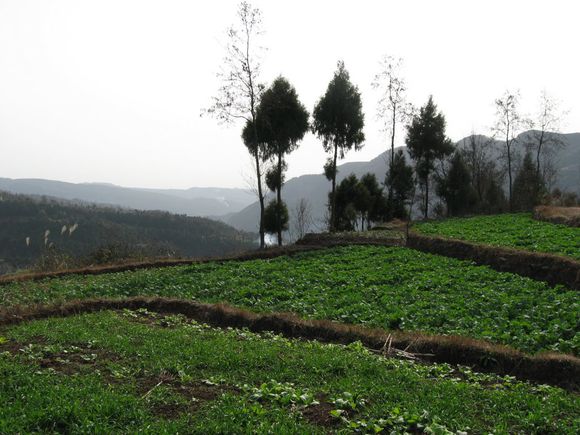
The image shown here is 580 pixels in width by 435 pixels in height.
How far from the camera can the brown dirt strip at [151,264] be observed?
25353mm

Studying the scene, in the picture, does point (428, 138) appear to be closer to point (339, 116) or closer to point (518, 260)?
point (339, 116)

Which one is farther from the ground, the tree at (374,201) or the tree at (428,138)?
the tree at (428,138)

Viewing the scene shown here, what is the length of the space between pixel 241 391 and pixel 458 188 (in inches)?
2401

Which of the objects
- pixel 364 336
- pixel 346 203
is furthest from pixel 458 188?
pixel 364 336

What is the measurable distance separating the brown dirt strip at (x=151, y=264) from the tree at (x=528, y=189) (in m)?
33.5

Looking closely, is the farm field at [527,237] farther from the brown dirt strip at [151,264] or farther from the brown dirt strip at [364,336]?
the brown dirt strip at [364,336]

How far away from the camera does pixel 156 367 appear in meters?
8.85

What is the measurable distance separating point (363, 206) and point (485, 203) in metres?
22.0

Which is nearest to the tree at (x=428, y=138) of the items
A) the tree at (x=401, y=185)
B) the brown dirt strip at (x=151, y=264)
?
the tree at (x=401, y=185)

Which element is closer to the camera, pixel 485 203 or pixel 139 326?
pixel 139 326

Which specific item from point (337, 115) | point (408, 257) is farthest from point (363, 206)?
point (408, 257)

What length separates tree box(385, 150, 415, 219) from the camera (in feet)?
200

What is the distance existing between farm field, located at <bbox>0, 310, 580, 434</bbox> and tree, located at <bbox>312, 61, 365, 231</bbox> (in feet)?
119

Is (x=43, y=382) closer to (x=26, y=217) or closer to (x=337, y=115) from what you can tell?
(x=337, y=115)
